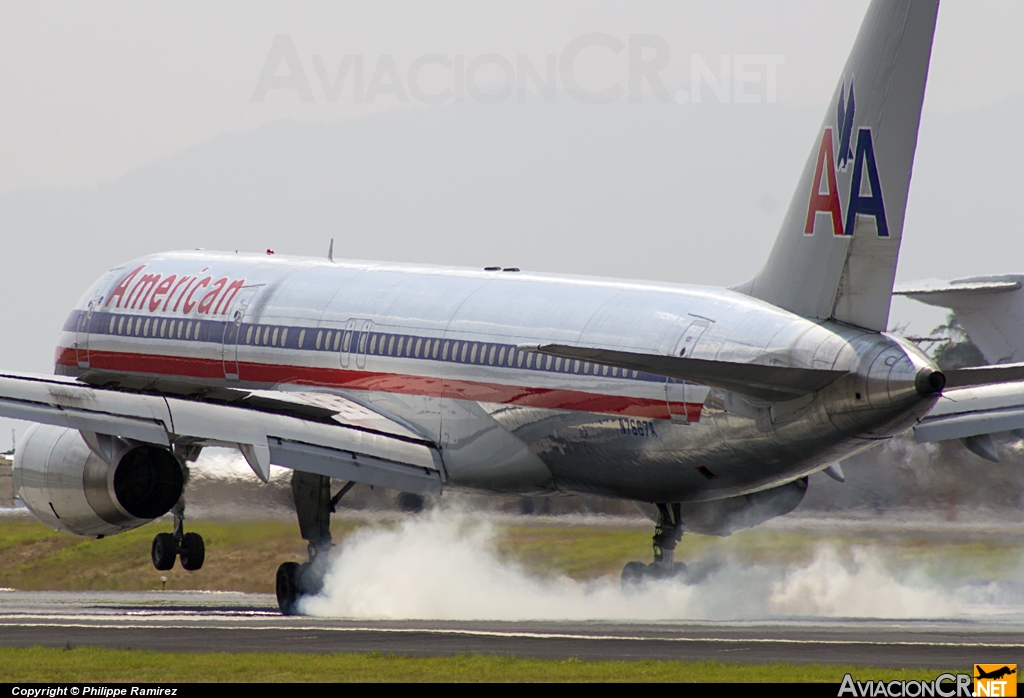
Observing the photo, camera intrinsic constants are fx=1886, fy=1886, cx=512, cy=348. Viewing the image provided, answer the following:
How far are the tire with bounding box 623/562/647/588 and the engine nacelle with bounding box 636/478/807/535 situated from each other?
3.59 ft

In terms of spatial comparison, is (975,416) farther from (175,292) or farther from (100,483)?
(175,292)

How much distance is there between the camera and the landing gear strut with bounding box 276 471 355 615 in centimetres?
3441

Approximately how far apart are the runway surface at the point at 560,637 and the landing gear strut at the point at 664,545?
12.7 feet

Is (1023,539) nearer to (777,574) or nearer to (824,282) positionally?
(777,574)

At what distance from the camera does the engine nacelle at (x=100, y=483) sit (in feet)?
110

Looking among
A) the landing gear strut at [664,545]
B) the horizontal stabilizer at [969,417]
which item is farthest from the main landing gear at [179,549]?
the horizontal stabilizer at [969,417]

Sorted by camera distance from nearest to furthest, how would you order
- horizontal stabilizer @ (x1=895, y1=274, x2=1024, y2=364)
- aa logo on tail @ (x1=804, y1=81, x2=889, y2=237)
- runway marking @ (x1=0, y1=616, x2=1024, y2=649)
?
runway marking @ (x1=0, y1=616, x2=1024, y2=649), aa logo on tail @ (x1=804, y1=81, x2=889, y2=237), horizontal stabilizer @ (x1=895, y1=274, x2=1024, y2=364)

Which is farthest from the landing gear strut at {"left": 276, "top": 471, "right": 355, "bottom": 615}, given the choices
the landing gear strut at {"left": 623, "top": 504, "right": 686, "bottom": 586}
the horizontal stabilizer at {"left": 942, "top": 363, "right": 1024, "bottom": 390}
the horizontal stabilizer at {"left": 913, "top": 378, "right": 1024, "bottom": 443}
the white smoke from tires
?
the horizontal stabilizer at {"left": 942, "top": 363, "right": 1024, "bottom": 390}

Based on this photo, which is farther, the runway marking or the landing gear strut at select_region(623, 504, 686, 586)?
the landing gear strut at select_region(623, 504, 686, 586)

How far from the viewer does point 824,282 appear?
28.1 metres

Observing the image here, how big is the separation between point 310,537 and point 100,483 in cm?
418

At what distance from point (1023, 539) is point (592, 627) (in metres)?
13.3

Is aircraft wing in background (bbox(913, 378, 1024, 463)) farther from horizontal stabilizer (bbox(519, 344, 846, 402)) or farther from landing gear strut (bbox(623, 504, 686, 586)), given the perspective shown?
horizontal stabilizer (bbox(519, 344, 846, 402))

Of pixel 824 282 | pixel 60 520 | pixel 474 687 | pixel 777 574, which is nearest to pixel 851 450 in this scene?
pixel 824 282
